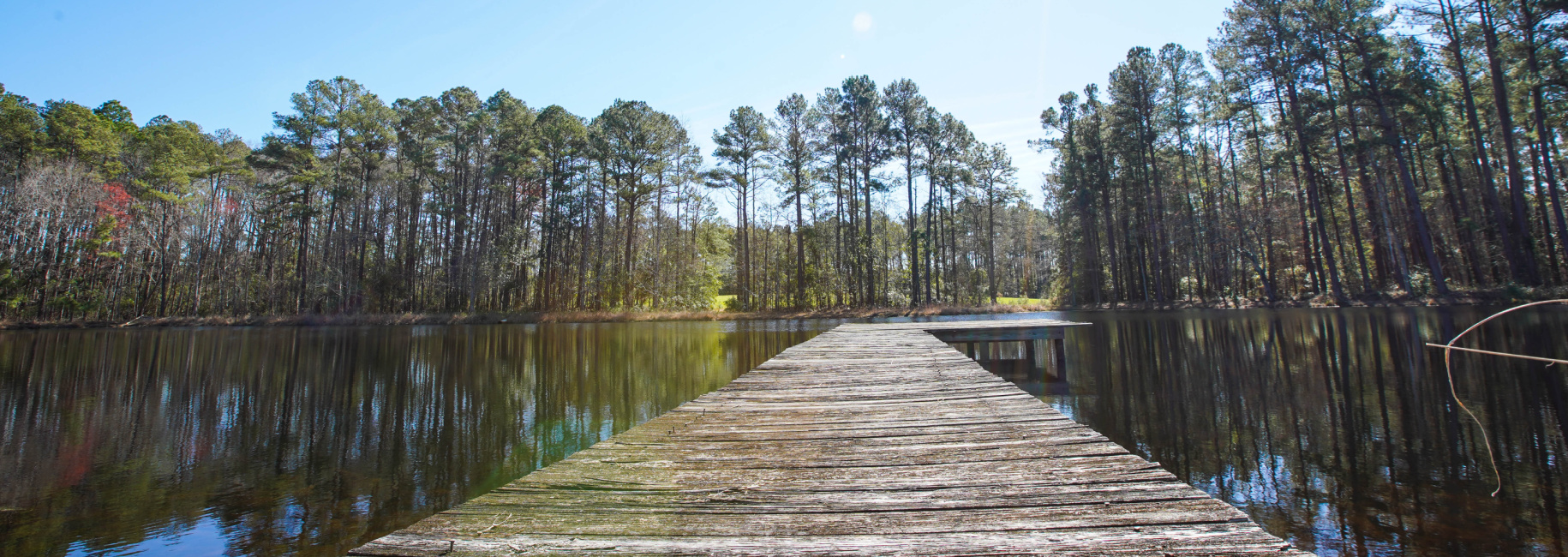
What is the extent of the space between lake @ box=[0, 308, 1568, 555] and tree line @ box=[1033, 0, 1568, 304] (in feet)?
41.4

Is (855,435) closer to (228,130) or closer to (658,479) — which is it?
(658,479)

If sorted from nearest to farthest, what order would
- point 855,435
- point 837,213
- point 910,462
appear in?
point 910,462, point 855,435, point 837,213

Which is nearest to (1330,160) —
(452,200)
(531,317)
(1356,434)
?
(1356,434)

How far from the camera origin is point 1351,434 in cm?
576

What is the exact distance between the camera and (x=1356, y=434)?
578cm

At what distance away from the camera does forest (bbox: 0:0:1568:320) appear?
26234mm

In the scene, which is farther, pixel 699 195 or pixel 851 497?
pixel 699 195

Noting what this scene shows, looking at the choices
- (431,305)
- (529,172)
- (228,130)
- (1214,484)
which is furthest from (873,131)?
(228,130)

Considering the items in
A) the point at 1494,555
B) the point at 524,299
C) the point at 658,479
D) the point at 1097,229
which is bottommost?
the point at 1494,555

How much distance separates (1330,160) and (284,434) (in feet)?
129

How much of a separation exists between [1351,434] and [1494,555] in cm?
280

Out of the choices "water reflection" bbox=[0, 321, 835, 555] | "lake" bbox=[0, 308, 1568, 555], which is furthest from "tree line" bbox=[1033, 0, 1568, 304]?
"water reflection" bbox=[0, 321, 835, 555]

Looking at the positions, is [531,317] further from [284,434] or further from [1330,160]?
[1330,160]

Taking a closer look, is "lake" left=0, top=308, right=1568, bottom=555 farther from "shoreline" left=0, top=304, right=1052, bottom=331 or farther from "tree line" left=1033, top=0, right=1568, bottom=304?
"shoreline" left=0, top=304, right=1052, bottom=331
